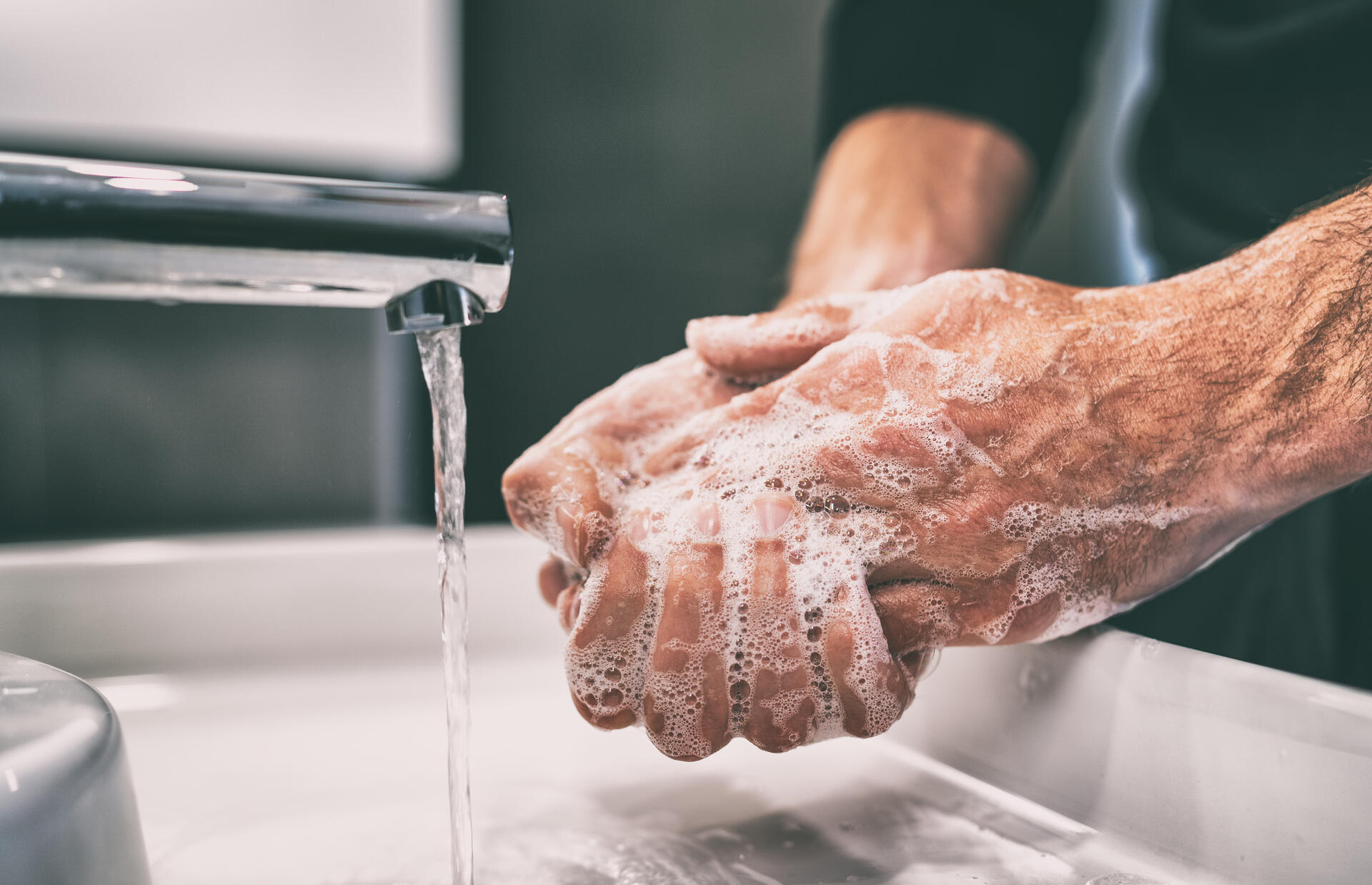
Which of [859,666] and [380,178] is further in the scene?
[380,178]

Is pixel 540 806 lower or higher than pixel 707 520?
lower

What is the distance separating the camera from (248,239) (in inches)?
10.9

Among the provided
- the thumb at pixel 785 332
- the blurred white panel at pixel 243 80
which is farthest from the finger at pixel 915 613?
the blurred white panel at pixel 243 80

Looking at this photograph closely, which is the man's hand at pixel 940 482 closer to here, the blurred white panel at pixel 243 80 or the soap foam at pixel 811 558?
the soap foam at pixel 811 558

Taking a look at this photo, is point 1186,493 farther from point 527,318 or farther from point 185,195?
point 527,318

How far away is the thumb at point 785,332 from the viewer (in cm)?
40

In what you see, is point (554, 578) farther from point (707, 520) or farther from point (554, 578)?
point (707, 520)

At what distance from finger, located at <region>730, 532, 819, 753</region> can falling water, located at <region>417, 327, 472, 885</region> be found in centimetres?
11

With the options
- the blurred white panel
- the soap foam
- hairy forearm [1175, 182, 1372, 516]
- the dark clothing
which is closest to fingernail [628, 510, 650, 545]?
the soap foam

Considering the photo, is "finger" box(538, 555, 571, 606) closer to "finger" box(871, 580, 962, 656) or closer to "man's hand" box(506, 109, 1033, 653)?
"finger" box(871, 580, 962, 656)

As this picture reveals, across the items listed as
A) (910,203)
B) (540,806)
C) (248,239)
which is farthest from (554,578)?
(910,203)

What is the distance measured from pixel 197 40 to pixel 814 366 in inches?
48.7

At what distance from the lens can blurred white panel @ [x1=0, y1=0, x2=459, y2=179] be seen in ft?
3.93

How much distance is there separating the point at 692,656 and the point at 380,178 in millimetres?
1204
